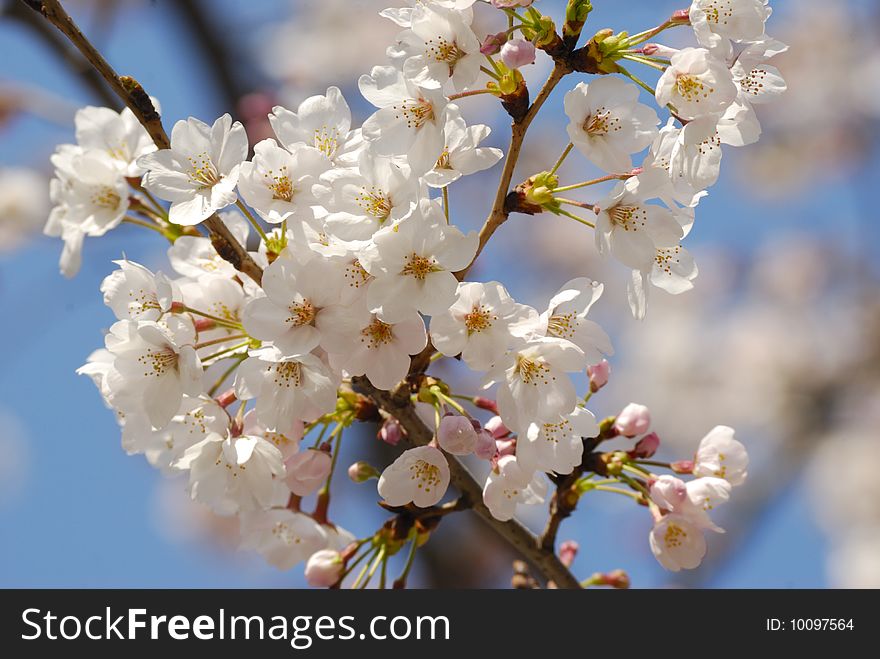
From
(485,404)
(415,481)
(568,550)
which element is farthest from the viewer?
(568,550)

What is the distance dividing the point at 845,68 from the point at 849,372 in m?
2.78

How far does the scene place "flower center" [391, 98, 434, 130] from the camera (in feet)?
4.36

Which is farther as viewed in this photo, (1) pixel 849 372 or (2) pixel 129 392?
(1) pixel 849 372

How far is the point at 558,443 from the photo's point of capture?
4.75 feet

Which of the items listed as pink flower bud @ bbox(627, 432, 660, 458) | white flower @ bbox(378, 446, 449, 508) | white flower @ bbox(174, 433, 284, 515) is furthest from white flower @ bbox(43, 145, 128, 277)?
pink flower bud @ bbox(627, 432, 660, 458)

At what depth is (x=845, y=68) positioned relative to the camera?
25.3 feet

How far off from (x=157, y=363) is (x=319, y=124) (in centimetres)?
44

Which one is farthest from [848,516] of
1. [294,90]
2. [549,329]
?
[549,329]

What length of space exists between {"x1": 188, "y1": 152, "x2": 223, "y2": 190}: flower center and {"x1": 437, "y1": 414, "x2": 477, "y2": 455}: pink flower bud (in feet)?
1.70

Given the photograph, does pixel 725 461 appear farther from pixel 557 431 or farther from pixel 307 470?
pixel 307 470

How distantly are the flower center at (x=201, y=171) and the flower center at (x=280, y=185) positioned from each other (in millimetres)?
145

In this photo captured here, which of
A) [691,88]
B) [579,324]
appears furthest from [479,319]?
[691,88]
